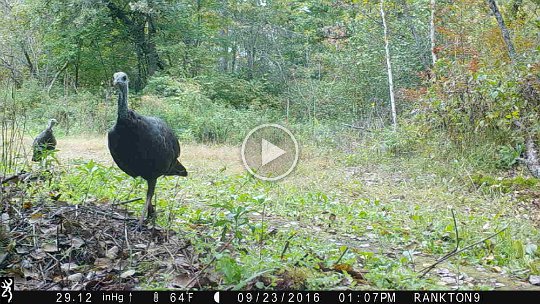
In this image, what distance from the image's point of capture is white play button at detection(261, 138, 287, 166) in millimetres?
6930

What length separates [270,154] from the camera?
691 centimetres

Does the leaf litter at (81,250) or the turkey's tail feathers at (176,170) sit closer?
the leaf litter at (81,250)

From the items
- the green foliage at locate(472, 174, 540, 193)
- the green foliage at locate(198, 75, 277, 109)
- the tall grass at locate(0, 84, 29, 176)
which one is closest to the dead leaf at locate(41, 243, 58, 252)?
the tall grass at locate(0, 84, 29, 176)

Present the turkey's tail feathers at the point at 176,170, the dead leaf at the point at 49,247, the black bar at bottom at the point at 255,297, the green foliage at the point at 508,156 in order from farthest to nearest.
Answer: the green foliage at the point at 508,156, the turkey's tail feathers at the point at 176,170, the dead leaf at the point at 49,247, the black bar at bottom at the point at 255,297

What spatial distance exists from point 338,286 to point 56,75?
14487mm

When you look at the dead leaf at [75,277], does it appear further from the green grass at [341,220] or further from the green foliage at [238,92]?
the green foliage at [238,92]

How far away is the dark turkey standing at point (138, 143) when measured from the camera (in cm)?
343

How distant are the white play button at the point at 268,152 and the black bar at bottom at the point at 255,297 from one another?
4.41m

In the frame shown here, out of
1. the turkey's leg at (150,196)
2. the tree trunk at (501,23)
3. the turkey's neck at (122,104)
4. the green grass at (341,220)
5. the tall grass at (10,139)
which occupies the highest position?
the tree trunk at (501,23)

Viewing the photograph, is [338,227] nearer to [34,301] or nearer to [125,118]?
[125,118]

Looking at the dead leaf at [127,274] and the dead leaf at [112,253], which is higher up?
the dead leaf at [112,253]

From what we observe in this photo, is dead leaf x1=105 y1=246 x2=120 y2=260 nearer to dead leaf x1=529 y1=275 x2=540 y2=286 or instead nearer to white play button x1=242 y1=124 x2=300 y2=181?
dead leaf x1=529 y1=275 x2=540 y2=286

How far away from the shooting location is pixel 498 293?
103 inches

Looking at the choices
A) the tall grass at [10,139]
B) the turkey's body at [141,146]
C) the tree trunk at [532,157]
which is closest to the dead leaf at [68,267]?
the turkey's body at [141,146]
